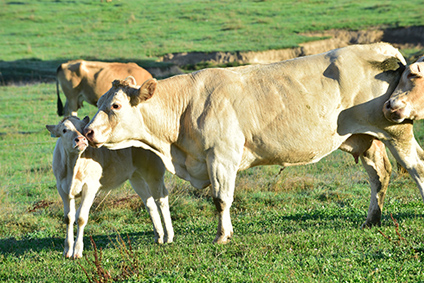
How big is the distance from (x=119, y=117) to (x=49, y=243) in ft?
9.27

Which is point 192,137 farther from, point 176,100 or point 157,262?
point 157,262

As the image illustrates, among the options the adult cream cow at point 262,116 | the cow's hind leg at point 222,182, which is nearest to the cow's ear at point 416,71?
Result: the adult cream cow at point 262,116

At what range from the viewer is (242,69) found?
7.56 m

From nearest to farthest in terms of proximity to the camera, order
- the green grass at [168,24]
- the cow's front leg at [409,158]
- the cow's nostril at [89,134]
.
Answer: the cow's nostril at [89,134] → the cow's front leg at [409,158] → the green grass at [168,24]

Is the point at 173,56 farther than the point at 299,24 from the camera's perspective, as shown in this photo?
No

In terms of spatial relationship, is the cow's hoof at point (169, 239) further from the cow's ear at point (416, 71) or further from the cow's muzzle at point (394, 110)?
the cow's ear at point (416, 71)

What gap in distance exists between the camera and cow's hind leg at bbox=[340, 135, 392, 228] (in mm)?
7664

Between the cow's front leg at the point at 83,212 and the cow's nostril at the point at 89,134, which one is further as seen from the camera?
the cow's front leg at the point at 83,212

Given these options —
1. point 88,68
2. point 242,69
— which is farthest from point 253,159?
point 88,68

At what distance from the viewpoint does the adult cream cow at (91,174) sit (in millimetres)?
7777

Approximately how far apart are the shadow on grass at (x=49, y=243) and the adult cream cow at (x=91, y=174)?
1.28 ft

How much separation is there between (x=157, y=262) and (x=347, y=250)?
2.26 meters

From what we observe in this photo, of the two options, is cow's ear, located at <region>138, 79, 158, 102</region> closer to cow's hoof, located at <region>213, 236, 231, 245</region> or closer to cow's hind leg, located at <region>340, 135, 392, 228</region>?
cow's hoof, located at <region>213, 236, 231, 245</region>

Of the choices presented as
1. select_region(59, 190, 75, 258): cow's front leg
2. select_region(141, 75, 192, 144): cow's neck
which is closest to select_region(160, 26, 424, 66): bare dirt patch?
select_region(59, 190, 75, 258): cow's front leg
